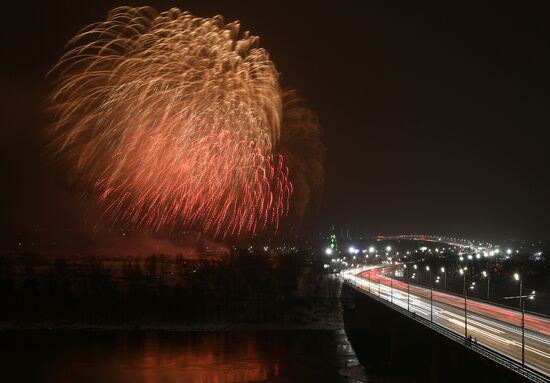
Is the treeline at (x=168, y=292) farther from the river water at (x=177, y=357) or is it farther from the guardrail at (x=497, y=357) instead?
the guardrail at (x=497, y=357)

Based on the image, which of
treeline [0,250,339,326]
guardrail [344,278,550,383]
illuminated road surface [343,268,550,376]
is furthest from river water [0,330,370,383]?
guardrail [344,278,550,383]

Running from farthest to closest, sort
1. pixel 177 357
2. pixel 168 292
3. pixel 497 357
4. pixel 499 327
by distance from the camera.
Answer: pixel 168 292
pixel 177 357
pixel 499 327
pixel 497 357

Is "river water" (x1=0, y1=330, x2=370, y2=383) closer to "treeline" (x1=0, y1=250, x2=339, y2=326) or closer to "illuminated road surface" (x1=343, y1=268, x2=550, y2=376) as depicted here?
"illuminated road surface" (x1=343, y1=268, x2=550, y2=376)

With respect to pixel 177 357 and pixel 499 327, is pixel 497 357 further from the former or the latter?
pixel 177 357

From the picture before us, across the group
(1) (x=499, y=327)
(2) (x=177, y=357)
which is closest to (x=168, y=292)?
(2) (x=177, y=357)

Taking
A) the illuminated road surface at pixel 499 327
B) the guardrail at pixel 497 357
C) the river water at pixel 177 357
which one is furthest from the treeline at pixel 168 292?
the guardrail at pixel 497 357

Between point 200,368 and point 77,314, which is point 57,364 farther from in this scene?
point 77,314

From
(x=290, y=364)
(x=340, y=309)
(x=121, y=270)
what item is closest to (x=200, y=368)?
(x=290, y=364)
